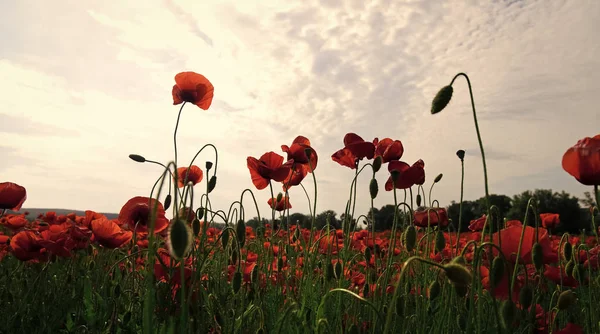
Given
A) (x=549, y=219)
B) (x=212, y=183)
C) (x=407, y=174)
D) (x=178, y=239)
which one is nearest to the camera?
(x=178, y=239)

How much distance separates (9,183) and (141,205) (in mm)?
1425

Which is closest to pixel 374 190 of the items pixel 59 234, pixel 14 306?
pixel 59 234

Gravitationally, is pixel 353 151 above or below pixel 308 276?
above

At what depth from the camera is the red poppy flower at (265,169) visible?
2.88 metres

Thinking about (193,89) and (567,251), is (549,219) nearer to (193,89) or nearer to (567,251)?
(567,251)

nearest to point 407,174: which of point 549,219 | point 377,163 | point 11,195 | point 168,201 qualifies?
point 377,163

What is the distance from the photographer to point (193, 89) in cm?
299

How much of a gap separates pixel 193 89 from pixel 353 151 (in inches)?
44.2

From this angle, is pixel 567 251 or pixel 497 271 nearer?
pixel 497 271

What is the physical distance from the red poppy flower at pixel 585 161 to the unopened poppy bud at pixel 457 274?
0.93m

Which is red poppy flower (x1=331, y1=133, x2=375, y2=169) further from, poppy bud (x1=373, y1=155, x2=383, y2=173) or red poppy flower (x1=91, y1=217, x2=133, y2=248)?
red poppy flower (x1=91, y1=217, x2=133, y2=248)

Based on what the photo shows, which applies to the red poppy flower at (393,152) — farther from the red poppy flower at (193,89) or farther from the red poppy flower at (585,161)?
the red poppy flower at (193,89)

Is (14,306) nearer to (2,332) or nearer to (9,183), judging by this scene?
(2,332)

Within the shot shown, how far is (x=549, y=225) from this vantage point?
160 inches
